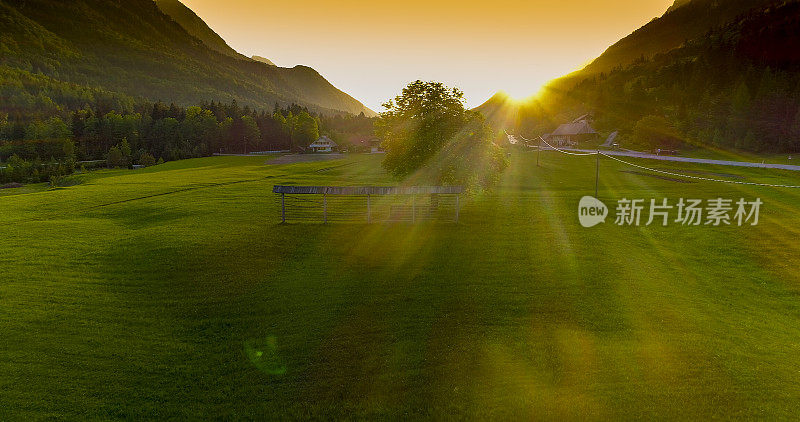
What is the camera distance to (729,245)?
30516mm

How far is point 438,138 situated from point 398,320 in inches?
897

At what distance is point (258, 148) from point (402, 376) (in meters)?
170

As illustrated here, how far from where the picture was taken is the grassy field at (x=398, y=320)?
1341 centimetres

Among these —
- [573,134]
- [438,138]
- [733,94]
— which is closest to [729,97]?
[733,94]

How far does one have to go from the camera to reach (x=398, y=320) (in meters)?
18.4

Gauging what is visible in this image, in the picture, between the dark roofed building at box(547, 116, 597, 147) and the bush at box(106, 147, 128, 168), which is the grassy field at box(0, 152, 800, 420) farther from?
the dark roofed building at box(547, 116, 597, 147)

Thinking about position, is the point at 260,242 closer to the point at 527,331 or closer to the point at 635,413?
the point at 527,331

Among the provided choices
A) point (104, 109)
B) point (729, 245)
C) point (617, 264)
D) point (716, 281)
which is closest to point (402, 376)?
point (617, 264)

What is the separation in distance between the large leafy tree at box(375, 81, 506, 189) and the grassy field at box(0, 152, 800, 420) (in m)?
5.50

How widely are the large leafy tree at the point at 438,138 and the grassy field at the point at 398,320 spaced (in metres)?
5.50

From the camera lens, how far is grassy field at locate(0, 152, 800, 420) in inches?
528
